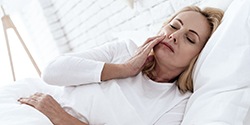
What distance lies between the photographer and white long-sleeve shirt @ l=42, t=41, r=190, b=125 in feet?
3.50

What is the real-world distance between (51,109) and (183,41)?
0.52 m

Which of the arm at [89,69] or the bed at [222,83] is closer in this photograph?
the bed at [222,83]

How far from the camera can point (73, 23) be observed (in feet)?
8.72

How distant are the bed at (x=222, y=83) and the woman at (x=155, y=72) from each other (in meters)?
Result: 0.10

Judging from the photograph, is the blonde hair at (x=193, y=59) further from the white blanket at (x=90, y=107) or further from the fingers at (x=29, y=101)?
the fingers at (x=29, y=101)

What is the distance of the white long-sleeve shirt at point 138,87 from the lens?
1065 mm

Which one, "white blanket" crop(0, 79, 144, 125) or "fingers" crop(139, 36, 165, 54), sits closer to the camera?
"white blanket" crop(0, 79, 144, 125)

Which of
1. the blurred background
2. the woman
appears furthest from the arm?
the blurred background

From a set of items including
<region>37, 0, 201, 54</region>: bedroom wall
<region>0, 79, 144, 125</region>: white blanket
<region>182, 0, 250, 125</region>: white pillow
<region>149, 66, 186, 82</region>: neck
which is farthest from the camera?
<region>37, 0, 201, 54</region>: bedroom wall

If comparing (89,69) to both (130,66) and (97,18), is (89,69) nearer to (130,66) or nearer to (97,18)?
(130,66)

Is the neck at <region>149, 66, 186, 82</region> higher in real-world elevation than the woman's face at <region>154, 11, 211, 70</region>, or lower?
lower

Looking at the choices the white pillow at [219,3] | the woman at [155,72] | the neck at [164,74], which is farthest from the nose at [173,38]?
the white pillow at [219,3]

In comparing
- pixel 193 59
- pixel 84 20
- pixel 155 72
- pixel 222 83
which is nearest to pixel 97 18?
pixel 84 20

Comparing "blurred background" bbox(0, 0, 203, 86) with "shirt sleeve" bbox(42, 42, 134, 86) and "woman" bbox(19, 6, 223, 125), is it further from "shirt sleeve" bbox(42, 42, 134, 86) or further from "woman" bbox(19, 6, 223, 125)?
"shirt sleeve" bbox(42, 42, 134, 86)
